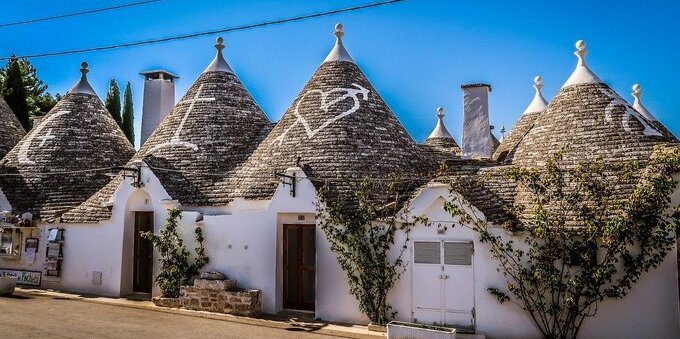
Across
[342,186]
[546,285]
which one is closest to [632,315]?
[546,285]

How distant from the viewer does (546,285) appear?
9156mm

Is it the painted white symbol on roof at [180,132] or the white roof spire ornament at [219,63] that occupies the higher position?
the white roof spire ornament at [219,63]

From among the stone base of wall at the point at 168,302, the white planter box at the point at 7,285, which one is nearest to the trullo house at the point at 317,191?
the stone base of wall at the point at 168,302

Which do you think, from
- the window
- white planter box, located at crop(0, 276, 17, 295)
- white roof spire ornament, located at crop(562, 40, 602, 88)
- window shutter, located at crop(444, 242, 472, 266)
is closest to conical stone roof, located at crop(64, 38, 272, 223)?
white planter box, located at crop(0, 276, 17, 295)

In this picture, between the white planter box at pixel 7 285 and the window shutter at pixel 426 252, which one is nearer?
the window shutter at pixel 426 252

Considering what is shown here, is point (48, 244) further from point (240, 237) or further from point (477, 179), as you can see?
point (477, 179)

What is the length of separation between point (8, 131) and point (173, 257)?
13108mm

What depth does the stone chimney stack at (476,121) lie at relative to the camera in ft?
46.6

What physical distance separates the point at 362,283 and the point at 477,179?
3511 millimetres

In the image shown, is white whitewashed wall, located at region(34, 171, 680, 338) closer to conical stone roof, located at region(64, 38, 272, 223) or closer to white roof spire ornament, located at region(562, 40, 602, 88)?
conical stone roof, located at region(64, 38, 272, 223)

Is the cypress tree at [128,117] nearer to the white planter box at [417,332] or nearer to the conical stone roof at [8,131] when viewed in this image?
the conical stone roof at [8,131]

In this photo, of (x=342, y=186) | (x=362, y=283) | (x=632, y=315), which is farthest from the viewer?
(x=342, y=186)

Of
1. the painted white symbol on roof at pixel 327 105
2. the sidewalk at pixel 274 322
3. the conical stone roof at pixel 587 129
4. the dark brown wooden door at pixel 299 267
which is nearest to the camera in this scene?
the sidewalk at pixel 274 322

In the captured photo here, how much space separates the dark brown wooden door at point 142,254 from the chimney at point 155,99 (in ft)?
19.1
